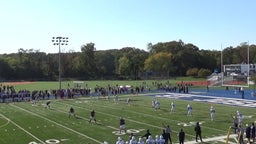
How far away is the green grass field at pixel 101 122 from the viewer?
23.2 metres

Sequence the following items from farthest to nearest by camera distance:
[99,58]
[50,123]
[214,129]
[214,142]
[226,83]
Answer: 1. [99,58]
2. [226,83]
3. [50,123]
4. [214,129]
5. [214,142]

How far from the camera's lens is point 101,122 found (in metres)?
28.6

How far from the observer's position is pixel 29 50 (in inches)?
4665

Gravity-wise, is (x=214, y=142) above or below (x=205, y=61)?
below

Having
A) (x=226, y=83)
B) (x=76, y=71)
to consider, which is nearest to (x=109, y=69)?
(x=76, y=71)

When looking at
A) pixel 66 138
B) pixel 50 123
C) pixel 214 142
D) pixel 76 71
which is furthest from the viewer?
pixel 76 71

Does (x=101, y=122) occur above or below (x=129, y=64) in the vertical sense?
below

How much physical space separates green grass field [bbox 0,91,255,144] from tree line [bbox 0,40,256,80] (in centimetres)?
6129

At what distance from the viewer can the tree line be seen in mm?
100250

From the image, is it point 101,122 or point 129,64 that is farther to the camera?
point 129,64

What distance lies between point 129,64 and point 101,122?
7810 cm

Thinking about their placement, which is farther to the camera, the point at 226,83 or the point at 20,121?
the point at 226,83

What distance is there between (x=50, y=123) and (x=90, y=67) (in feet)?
261

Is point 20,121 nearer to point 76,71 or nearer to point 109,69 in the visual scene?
point 76,71
